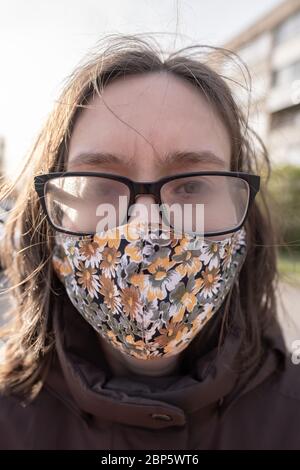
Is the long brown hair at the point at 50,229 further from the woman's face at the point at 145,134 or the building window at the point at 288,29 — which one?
the building window at the point at 288,29

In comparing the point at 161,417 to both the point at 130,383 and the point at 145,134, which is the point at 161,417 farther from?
the point at 145,134

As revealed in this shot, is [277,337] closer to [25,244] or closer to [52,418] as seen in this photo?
[52,418]

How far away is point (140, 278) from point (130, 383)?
0.39m

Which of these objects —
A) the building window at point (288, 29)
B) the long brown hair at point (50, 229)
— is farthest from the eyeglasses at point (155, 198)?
the building window at point (288, 29)

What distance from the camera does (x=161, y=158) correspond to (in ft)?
3.86

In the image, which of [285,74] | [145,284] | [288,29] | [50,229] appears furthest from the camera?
[285,74]

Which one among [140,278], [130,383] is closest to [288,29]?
[140,278]

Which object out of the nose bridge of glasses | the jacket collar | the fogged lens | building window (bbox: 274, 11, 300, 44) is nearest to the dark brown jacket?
the jacket collar

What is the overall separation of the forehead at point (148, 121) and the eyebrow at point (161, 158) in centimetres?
1

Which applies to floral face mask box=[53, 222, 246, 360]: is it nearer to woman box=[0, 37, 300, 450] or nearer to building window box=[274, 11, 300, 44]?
woman box=[0, 37, 300, 450]

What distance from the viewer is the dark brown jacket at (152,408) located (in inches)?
45.1

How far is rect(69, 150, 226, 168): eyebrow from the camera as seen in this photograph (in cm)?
118

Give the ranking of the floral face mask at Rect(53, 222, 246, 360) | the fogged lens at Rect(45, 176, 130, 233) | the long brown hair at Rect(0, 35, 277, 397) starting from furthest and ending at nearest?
1. the long brown hair at Rect(0, 35, 277, 397)
2. the fogged lens at Rect(45, 176, 130, 233)
3. the floral face mask at Rect(53, 222, 246, 360)

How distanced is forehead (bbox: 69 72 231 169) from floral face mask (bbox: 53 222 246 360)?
281 millimetres
